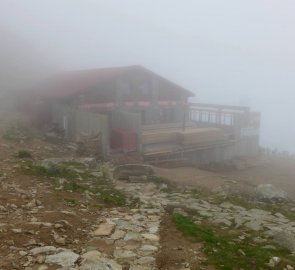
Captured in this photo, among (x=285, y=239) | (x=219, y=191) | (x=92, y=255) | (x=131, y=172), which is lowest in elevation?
(x=219, y=191)

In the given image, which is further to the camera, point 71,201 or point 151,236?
point 71,201

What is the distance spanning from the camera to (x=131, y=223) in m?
10.4

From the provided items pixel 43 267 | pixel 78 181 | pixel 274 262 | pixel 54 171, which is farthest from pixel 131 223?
pixel 54 171

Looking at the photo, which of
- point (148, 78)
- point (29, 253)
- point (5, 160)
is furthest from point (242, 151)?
point (29, 253)

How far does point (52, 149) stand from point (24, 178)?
786 cm

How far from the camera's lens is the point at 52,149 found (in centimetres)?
2172

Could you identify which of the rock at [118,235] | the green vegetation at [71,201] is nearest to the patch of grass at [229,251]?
the rock at [118,235]

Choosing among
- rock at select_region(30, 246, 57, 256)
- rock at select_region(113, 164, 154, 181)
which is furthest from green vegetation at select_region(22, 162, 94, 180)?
rock at select_region(30, 246, 57, 256)

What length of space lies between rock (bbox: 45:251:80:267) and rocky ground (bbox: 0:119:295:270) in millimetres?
19

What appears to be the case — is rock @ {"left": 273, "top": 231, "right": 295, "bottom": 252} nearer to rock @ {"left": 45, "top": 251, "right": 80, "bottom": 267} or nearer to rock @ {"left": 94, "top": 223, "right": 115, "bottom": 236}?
rock @ {"left": 94, "top": 223, "right": 115, "bottom": 236}

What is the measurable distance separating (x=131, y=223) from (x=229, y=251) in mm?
2734

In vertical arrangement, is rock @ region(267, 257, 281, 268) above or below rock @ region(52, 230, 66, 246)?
below

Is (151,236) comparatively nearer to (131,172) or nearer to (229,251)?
(229,251)

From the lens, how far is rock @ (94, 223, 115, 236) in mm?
9423
